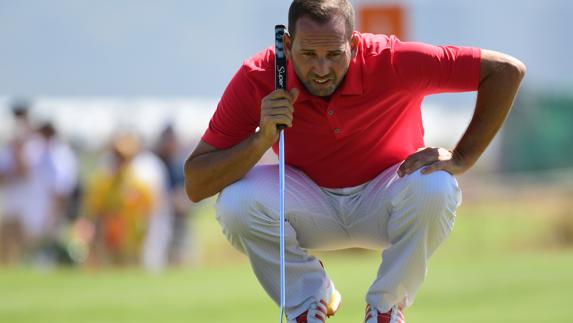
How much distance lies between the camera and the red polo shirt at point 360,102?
19.4 feet

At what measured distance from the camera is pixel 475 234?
19.3 metres

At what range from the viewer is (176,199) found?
14.7 metres

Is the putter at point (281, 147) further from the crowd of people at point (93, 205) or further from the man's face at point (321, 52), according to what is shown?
the crowd of people at point (93, 205)

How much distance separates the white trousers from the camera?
19.6 feet

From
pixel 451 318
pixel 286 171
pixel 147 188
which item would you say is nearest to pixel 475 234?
pixel 147 188

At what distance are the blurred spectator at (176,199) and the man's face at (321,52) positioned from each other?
351 inches

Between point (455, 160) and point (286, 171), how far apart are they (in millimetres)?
941

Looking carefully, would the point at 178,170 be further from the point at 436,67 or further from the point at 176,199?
the point at 436,67

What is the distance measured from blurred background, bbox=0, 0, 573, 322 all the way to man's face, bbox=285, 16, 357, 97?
14.8 ft

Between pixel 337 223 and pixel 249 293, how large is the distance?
19.8ft

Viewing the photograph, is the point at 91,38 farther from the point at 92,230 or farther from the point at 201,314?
the point at 201,314

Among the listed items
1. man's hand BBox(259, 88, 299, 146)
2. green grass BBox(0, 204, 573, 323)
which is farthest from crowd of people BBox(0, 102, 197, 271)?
man's hand BBox(259, 88, 299, 146)

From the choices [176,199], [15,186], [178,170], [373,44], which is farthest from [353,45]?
[15,186]

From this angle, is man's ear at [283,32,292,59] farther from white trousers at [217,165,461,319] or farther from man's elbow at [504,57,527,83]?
man's elbow at [504,57,527,83]
